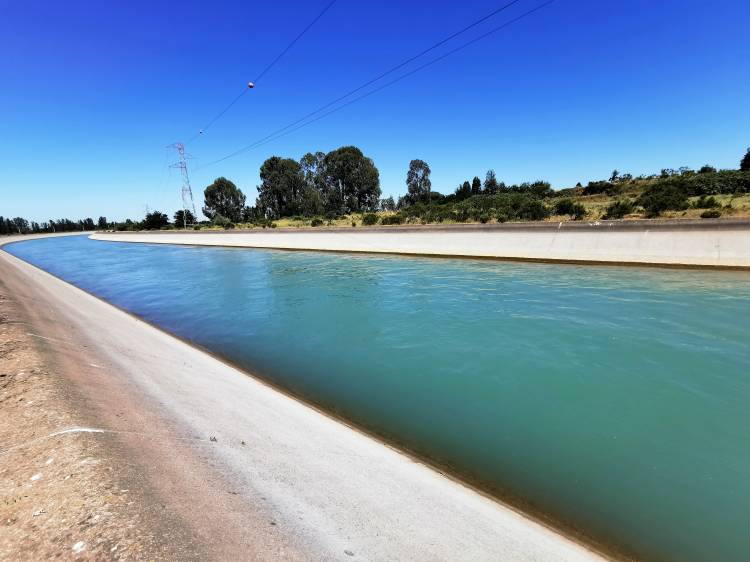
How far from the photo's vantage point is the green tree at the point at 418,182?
83312mm

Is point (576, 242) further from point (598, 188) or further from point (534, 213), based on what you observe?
point (598, 188)

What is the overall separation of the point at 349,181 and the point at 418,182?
18517mm

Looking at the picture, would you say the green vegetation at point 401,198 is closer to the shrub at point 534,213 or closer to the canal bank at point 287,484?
the shrub at point 534,213

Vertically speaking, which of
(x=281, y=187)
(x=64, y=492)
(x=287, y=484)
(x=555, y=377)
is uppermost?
(x=281, y=187)

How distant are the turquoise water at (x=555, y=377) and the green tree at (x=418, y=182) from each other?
2804 inches

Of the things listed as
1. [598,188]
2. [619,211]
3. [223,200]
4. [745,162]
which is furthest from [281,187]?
[745,162]

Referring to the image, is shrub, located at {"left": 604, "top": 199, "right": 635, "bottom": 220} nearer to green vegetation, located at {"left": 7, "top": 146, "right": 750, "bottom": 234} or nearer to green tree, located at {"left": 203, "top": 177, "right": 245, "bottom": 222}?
green vegetation, located at {"left": 7, "top": 146, "right": 750, "bottom": 234}

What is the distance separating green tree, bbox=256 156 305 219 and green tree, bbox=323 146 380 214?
6439 mm

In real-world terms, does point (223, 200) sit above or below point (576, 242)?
above

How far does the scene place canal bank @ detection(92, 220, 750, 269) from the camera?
54.3 feet

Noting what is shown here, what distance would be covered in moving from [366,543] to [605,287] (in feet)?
49.9

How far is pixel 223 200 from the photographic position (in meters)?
88.4

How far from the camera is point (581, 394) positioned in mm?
6477

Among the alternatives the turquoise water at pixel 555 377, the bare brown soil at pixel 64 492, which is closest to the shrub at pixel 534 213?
the turquoise water at pixel 555 377
